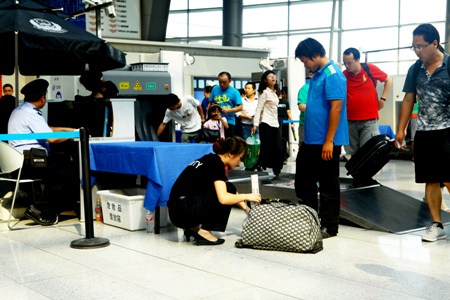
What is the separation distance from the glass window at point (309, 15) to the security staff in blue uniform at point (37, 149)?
51.5 feet

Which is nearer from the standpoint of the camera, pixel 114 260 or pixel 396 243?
pixel 114 260

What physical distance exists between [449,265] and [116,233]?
2651mm

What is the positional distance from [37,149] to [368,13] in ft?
50.4

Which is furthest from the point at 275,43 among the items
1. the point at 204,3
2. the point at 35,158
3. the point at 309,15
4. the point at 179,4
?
the point at 35,158

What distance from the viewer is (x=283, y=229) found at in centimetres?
424

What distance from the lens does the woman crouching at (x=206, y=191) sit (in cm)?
443

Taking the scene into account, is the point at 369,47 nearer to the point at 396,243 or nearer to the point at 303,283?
the point at 396,243

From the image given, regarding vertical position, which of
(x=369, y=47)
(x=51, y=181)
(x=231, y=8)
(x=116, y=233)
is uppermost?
(x=231, y=8)

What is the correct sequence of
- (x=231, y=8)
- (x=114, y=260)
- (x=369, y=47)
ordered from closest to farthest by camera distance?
(x=114, y=260) < (x=369, y=47) < (x=231, y=8)

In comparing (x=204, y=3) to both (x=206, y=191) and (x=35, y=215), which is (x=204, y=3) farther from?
(x=206, y=191)

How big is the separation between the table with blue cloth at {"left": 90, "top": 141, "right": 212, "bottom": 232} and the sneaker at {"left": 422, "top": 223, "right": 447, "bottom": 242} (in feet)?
6.28

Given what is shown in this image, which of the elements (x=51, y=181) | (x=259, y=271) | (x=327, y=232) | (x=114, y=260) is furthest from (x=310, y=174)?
(x=51, y=181)

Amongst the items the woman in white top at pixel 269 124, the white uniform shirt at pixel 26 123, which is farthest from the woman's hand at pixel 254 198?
the woman in white top at pixel 269 124

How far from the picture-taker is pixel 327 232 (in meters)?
4.83
